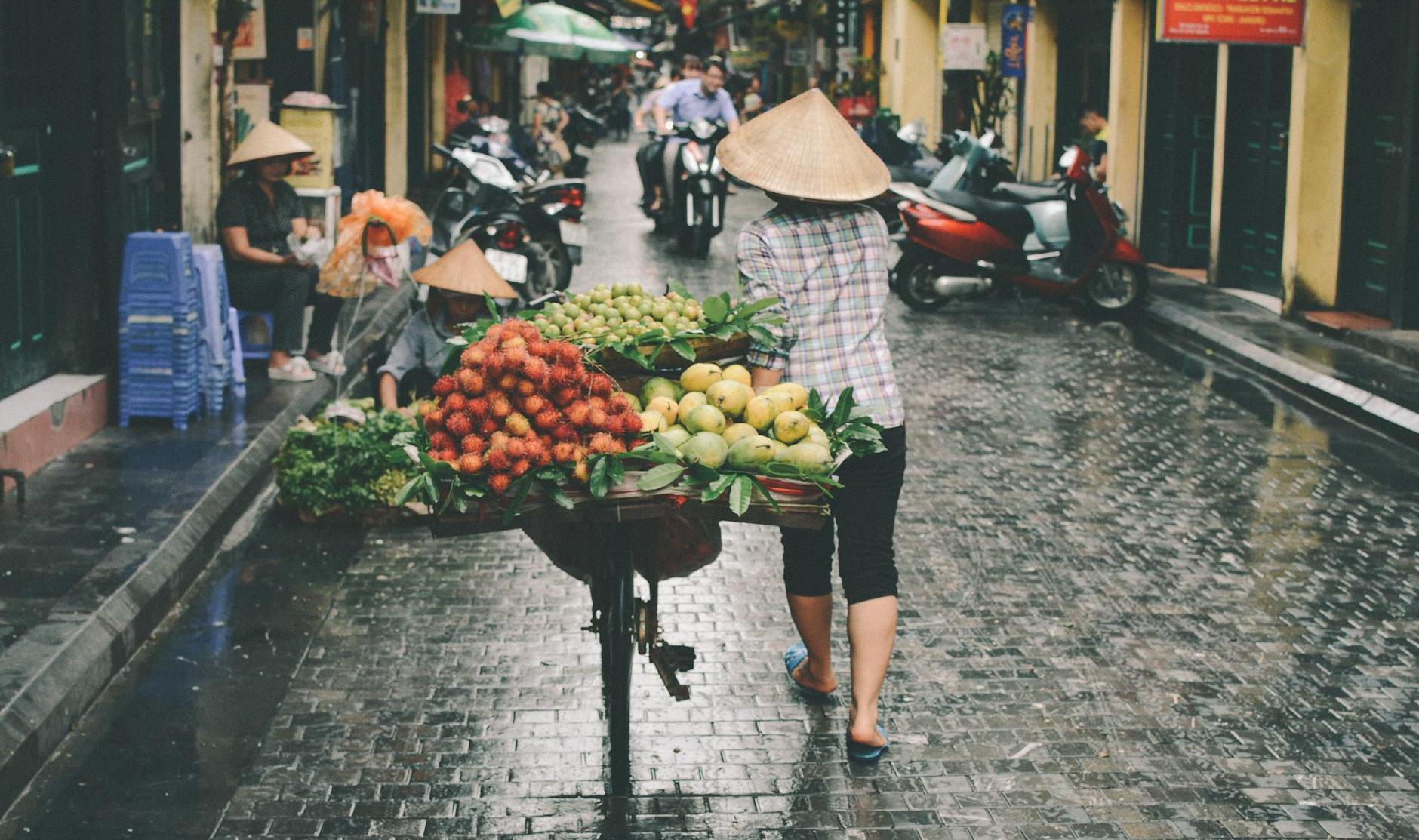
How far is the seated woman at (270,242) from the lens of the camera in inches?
395

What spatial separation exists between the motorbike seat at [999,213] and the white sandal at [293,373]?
6518 mm

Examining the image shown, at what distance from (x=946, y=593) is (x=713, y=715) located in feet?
5.38

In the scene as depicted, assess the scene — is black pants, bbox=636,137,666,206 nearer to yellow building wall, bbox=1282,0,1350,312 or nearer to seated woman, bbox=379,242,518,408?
yellow building wall, bbox=1282,0,1350,312

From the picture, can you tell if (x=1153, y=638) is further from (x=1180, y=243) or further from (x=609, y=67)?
(x=609, y=67)

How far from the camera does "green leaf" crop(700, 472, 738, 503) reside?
4293 mm

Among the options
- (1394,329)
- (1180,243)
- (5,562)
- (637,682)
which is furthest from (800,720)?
(1180,243)

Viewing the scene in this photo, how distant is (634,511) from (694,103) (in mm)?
14969

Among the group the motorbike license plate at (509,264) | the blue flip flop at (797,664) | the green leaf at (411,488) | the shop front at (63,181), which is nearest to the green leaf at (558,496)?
the green leaf at (411,488)

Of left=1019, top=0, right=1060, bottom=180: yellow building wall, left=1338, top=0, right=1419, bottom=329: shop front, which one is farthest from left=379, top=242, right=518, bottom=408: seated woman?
left=1019, top=0, right=1060, bottom=180: yellow building wall

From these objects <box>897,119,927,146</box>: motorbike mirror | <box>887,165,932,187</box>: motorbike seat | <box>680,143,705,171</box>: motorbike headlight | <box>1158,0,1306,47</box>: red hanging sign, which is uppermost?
<box>1158,0,1306,47</box>: red hanging sign

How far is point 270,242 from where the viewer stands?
10.3 m

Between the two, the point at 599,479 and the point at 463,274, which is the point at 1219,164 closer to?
the point at 463,274

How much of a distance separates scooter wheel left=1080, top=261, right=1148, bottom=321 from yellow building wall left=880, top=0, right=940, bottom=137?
17407mm

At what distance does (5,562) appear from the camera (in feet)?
20.6
